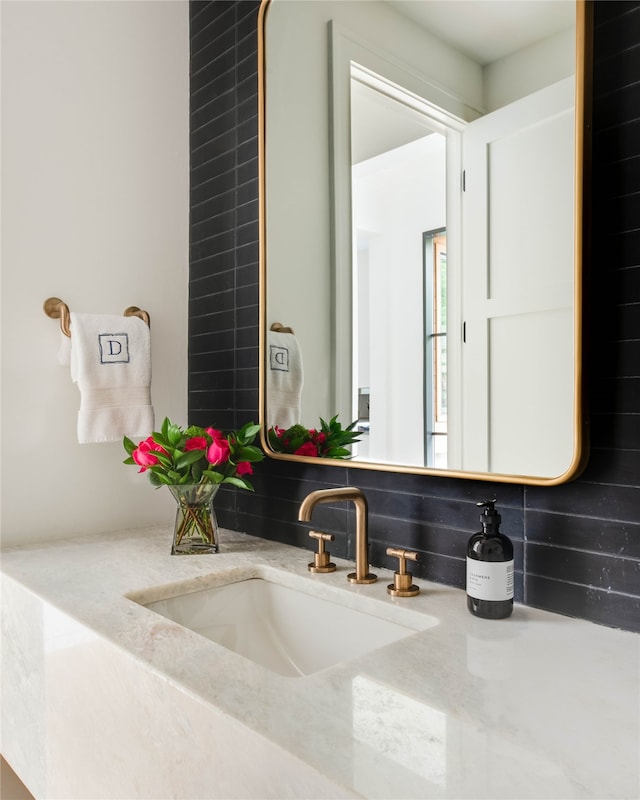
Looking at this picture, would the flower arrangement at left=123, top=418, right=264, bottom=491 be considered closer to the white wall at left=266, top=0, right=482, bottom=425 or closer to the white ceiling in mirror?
the white wall at left=266, top=0, right=482, bottom=425

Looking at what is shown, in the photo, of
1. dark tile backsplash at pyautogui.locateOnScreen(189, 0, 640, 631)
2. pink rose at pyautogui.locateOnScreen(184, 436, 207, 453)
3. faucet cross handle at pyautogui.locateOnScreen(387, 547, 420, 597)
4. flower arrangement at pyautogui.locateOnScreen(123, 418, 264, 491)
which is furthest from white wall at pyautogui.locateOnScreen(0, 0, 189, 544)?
faucet cross handle at pyautogui.locateOnScreen(387, 547, 420, 597)

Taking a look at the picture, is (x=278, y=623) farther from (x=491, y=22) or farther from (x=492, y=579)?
(x=491, y=22)

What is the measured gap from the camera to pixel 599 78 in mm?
931

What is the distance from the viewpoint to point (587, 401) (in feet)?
3.06

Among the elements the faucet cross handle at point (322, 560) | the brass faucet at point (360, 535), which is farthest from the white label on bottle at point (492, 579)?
the faucet cross handle at point (322, 560)

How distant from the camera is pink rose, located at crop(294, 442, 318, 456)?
1.37 metres

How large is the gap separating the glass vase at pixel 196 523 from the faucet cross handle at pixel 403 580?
46 centimetres

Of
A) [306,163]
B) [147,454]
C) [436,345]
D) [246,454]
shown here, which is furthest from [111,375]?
[436,345]

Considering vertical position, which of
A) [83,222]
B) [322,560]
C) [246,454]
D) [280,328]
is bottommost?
[322,560]

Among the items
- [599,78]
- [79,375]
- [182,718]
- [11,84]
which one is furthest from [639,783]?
[11,84]

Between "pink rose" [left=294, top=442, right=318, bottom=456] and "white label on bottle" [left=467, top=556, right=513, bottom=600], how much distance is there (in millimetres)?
500

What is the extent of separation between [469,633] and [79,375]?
1033 mm

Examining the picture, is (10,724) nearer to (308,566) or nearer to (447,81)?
(308,566)

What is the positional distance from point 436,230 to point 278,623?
30.5 inches
